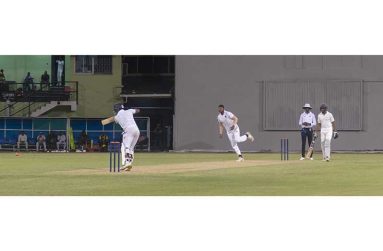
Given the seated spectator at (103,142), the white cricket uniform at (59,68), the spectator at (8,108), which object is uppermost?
the white cricket uniform at (59,68)

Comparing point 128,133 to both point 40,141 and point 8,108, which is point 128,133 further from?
point 8,108

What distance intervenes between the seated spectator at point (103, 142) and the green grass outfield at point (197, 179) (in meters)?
10.6

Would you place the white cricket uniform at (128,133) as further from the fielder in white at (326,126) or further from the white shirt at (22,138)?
the white shirt at (22,138)

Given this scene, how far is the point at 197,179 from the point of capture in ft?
68.6

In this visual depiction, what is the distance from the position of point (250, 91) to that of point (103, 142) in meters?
6.31

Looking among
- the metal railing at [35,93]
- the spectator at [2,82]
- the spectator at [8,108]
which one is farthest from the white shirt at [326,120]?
the spectator at [8,108]

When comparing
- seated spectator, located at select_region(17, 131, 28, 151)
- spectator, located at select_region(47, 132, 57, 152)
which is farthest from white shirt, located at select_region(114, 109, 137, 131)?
seated spectator, located at select_region(17, 131, 28, 151)

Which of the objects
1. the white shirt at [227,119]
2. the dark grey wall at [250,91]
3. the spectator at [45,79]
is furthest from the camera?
the spectator at [45,79]

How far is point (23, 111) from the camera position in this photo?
133 ft

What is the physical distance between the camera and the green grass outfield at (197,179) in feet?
60.4

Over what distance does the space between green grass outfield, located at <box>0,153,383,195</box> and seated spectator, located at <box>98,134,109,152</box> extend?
418 inches

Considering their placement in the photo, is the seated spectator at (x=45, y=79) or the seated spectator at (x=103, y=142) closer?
the seated spectator at (x=103, y=142)

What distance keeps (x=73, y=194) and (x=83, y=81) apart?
24984 mm

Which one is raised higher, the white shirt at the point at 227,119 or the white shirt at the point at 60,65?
the white shirt at the point at 60,65
